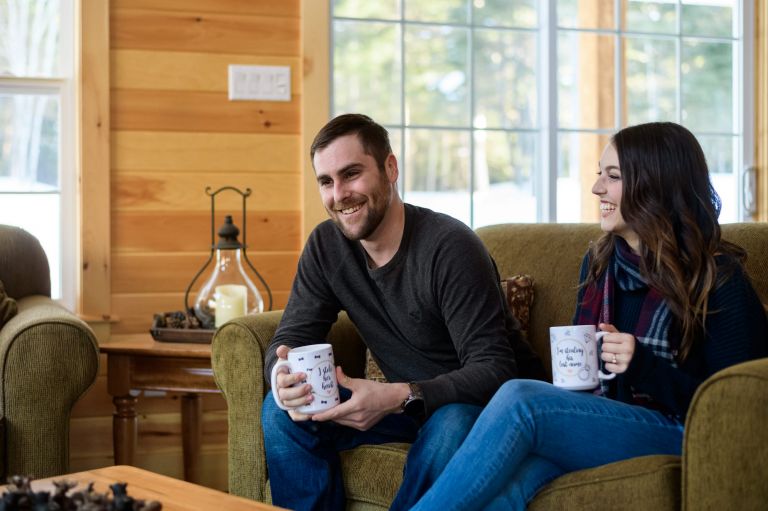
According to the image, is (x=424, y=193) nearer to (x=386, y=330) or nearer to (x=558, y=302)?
(x=558, y=302)

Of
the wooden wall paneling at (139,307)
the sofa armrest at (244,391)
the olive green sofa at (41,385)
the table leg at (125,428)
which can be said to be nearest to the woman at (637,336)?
the sofa armrest at (244,391)

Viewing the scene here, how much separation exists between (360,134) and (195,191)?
50.8 inches

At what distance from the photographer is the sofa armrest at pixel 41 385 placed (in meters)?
2.19

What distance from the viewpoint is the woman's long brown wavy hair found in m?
1.85

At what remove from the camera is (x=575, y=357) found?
170 cm

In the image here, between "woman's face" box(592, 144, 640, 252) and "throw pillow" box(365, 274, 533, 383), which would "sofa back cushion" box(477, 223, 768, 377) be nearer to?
"throw pillow" box(365, 274, 533, 383)

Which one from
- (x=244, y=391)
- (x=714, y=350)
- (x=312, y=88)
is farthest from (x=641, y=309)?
(x=312, y=88)

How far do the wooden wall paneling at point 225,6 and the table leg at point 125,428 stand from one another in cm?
127

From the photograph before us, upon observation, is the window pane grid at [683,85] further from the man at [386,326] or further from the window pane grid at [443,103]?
the man at [386,326]

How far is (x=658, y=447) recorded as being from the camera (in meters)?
1.73

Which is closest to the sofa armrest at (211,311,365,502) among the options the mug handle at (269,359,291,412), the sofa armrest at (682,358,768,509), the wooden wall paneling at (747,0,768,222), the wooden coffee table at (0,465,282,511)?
the mug handle at (269,359,291,412)

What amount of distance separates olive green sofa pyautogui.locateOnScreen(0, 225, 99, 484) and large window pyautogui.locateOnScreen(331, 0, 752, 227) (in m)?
1.42

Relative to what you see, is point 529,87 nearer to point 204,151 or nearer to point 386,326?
point 204,151

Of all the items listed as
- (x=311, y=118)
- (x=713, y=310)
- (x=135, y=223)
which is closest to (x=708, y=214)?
(x=713, y=310)
